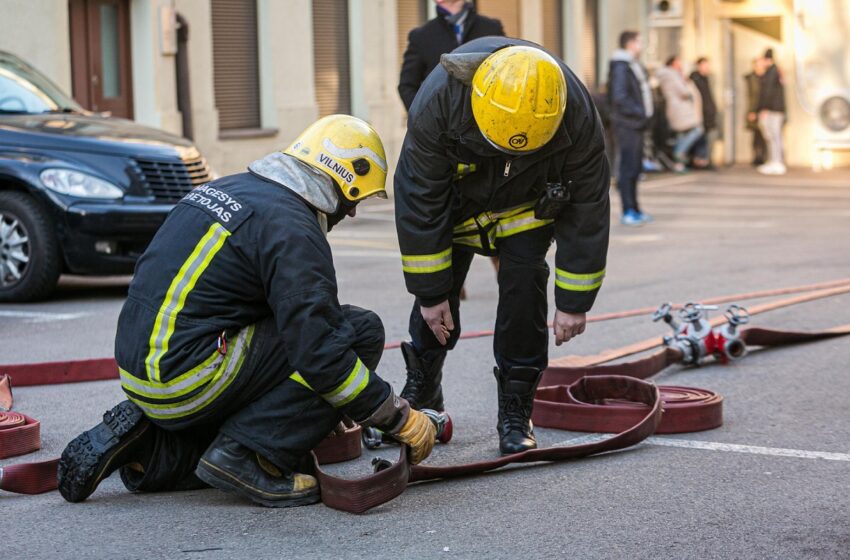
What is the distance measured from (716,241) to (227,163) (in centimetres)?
686

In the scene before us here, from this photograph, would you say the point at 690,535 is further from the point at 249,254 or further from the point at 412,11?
the point at 412,11

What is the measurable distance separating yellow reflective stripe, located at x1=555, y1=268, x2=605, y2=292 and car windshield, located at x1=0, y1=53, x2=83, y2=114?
668cm

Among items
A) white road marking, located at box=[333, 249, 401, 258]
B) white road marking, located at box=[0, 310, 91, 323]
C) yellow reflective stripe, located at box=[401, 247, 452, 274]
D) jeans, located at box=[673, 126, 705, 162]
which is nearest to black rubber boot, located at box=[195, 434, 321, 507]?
yellow reflective stripe, located at box=[401, 247, 452, 274]

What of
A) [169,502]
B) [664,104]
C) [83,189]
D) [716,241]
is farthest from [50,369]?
[664,104]

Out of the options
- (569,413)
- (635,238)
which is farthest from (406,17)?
(569,413)

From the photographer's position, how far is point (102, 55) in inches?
679

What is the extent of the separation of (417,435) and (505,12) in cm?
2097

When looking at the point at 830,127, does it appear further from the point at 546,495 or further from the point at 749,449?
the point at 546,495

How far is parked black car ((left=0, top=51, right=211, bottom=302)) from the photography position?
401 inches

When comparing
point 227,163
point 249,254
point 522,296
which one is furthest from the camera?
point 227,163

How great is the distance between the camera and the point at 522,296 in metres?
5.48

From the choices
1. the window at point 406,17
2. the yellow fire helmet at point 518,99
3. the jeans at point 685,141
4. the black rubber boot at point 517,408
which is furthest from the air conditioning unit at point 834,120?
the yellow fire helmet at point 518,99

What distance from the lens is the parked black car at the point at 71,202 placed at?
10188 mm

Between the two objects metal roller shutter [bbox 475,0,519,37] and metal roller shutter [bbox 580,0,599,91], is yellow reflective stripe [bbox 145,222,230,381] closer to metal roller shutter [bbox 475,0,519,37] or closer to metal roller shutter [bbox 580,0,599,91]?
metal roller shutter [bbox 475,0,519,37]
